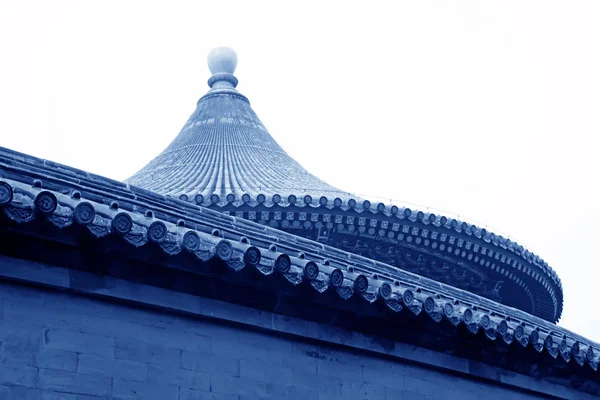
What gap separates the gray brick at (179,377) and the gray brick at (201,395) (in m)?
0.03

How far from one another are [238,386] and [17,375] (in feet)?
5.77

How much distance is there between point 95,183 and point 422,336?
Result: 327 centimetres

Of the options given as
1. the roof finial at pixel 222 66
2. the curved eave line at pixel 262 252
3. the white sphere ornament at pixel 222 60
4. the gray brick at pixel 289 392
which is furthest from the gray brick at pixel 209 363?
the white sphere ornament at pixel 222 60

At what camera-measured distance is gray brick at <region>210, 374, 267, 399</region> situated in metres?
6.69

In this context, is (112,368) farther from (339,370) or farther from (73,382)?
(339,370)

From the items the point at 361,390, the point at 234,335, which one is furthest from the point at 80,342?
the point at 361,390

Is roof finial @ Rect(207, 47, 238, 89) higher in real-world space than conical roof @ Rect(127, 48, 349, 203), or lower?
higher

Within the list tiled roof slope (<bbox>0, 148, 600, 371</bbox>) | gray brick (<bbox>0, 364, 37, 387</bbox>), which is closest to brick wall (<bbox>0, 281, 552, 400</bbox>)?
gray brick (<bbox>0, 364, 37, 387</bbox>)

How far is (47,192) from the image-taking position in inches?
218

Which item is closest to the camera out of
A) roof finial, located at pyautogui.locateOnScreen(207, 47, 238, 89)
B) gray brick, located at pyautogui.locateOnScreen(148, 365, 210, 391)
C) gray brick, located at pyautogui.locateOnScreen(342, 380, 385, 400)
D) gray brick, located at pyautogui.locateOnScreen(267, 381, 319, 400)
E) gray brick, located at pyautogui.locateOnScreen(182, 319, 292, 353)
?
gray brick, located at pyautogui.locateOnScreen(148, 365, 210, 391)

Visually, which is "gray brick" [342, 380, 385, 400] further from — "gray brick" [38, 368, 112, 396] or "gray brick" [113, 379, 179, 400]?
"gray brick" [38, 368, 112, 396]

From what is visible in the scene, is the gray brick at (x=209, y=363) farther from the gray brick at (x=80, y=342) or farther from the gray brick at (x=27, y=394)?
the gray brick at (x=27, y=394)

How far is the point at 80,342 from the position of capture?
6102mm

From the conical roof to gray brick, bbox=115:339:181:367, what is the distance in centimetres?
524
